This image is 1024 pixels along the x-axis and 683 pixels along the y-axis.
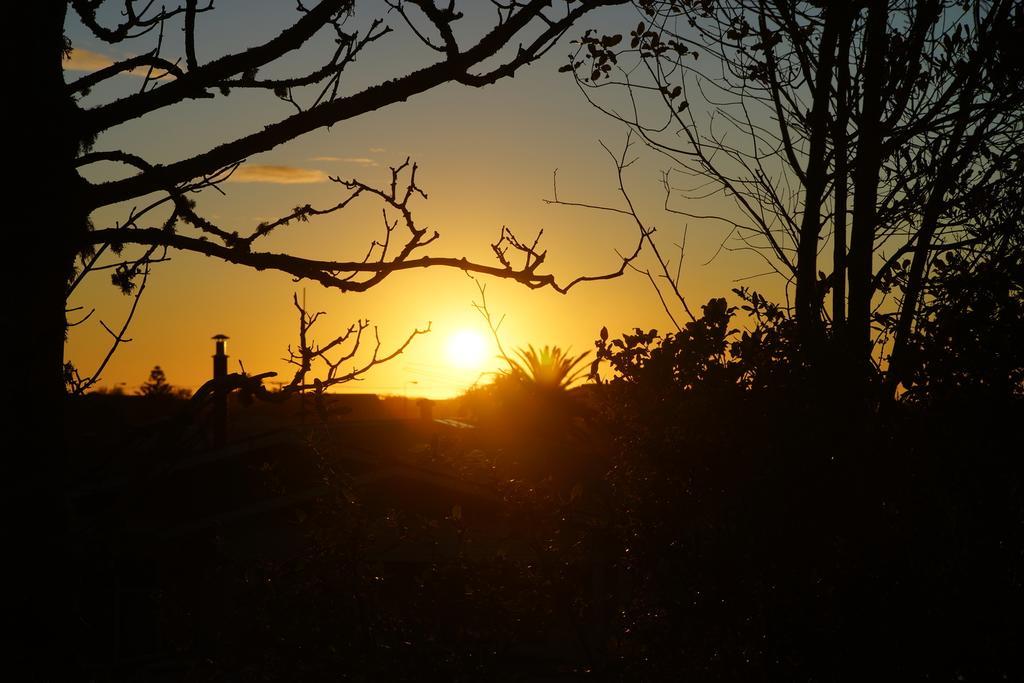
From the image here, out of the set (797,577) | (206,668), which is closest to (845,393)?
(797,577)

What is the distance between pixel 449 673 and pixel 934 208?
209 inches

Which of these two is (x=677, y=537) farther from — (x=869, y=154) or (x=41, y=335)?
(x=869, y=154)

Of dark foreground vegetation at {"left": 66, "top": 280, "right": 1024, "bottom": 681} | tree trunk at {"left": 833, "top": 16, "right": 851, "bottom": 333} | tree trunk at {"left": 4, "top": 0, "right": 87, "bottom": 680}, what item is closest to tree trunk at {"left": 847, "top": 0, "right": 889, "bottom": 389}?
tree trunk at {"left": 833, "top": 16, "right": 851, "bottom": 333}

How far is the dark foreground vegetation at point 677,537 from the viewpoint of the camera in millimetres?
5691

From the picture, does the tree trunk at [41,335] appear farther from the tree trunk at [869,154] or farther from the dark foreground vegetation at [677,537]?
the tree trunk at [869,154]

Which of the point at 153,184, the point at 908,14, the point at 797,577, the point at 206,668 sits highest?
the point at 908,14

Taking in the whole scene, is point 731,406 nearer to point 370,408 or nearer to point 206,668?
point 206,668

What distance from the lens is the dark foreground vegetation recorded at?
5691 mm

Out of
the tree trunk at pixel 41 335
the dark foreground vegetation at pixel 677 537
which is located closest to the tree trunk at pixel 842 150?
the dark foreground vegetation at pixel 677 537

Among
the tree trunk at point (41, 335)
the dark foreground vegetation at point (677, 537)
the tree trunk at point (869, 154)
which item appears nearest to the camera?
the tree trunk at point (41, 335)

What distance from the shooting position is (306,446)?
9633 millimetres

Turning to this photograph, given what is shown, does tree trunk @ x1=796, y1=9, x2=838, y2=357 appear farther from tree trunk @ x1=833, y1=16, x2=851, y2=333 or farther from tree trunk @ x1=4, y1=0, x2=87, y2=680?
tree trunk @ x1=4, y1=0, x2=87, y2=680

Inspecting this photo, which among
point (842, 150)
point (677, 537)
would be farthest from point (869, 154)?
point (677, 537)

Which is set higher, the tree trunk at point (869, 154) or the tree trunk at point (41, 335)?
the tree trunk at point (869, 154)
